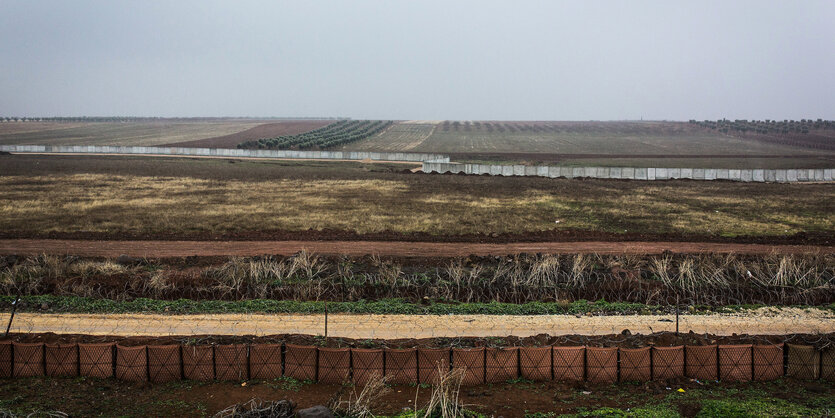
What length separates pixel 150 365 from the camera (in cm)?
1270

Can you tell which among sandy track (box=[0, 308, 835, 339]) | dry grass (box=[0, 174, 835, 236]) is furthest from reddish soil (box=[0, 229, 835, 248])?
sandy track (box=[0, 308, 835, 339])

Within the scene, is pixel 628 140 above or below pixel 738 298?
above

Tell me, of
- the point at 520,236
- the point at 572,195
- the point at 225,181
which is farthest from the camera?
the point at 225,181

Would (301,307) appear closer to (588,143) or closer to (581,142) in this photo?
(588,143)

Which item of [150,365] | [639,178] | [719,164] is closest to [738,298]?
[150,365]

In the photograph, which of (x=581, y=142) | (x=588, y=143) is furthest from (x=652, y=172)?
(x=581, y=142)

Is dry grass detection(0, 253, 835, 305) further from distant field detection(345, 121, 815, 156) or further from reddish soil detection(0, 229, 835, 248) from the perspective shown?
distant field detection(345, 121, 815, 156)

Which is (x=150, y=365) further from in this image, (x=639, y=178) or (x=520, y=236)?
(x=639, y=178)

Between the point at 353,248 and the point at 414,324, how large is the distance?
36.3 ft

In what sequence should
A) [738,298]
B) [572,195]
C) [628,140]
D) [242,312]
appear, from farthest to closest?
[628,140]
[572,195]
[738,298]
[242,312]

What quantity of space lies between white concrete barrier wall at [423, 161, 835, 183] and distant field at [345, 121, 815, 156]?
118ft

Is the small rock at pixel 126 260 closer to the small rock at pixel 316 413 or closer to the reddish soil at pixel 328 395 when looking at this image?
the reddish soil at pixel 328 395

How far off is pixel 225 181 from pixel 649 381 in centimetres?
4612

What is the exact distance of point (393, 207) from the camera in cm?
3825
